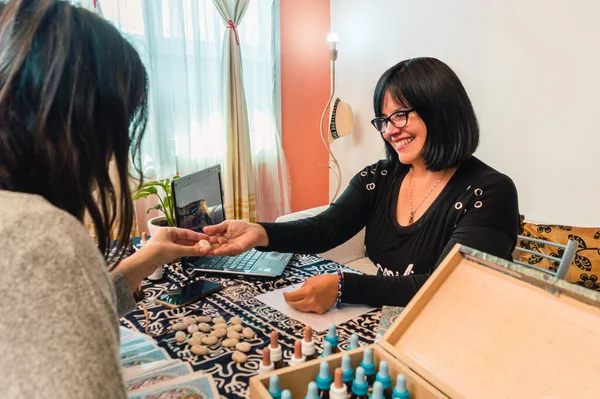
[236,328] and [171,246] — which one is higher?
[171,246]

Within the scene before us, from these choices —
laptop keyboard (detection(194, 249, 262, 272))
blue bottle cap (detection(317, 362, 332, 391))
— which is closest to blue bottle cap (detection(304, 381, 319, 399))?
blue bottle cap (detection(317, 362, 332, 391))

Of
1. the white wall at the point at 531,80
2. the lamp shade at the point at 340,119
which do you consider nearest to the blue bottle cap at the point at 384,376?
the white wall at the point at 531,80

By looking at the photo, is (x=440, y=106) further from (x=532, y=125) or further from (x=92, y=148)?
(x=532, y=125)

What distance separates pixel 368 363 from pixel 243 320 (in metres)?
0.43

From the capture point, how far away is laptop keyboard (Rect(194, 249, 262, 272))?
4.54 ft

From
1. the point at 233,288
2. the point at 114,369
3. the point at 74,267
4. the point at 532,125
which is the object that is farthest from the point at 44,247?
the point at 532,125

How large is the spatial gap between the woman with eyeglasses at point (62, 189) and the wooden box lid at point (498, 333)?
0.46m

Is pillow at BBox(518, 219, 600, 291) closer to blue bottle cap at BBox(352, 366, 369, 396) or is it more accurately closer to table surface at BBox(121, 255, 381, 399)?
table surface at BBox(121, 255, 381, 399)

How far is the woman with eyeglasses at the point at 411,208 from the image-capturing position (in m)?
1.12

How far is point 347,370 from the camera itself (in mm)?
669

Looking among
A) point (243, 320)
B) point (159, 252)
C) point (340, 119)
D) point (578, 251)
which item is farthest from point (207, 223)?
point (340, 119)

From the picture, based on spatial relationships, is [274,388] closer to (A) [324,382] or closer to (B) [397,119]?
(A) [324,382]

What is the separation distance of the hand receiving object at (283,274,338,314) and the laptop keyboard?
0.32 metres

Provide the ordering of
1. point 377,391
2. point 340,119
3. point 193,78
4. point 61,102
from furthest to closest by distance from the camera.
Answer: point 340,119, point 193,78, point 377,391, point 61,102
